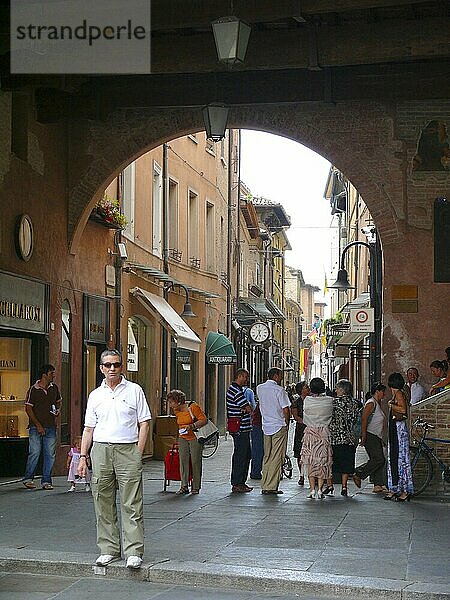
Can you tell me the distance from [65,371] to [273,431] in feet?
15.6

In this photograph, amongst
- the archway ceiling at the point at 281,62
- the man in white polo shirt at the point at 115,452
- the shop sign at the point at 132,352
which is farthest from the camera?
the shop sign at the point at 132,352

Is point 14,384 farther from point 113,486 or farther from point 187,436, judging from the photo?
point 113,486

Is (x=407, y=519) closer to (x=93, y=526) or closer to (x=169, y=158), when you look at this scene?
(x=93, y=526)

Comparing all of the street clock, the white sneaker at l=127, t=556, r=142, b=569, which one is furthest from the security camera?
the street clock

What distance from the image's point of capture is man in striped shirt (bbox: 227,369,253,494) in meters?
16.3

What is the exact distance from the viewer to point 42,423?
16.4 metres

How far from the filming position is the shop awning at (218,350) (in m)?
32.5

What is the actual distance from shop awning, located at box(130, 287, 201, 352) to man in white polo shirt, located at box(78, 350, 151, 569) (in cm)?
1403

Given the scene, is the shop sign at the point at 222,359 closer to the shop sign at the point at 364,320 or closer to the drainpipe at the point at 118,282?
the drainpipe at the point at 118,282

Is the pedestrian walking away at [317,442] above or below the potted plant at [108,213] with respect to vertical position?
below

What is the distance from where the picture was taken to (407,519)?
520 inches

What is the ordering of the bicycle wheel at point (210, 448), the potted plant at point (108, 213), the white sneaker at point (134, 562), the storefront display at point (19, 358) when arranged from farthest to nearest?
the bicycle wheel at point (210, 448) < the potted plant at point (108, 213) < the storefront display at point (19, 358) < the white sneaker at point (134, 562)

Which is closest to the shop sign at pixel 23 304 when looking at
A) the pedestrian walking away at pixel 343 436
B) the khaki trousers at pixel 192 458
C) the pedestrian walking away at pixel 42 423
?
the pedestrian walking away at pixel 42 423

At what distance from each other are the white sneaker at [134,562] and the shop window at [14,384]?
831 centimetres
